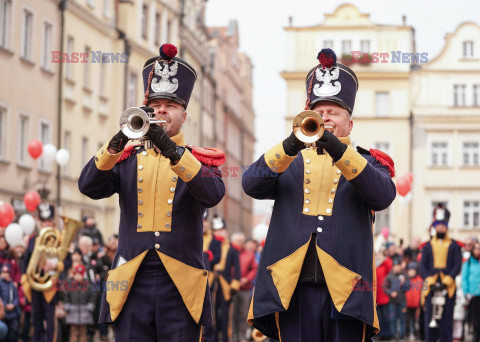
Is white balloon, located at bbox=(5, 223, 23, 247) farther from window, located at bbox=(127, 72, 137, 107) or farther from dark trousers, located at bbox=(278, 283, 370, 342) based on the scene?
window, located at bbox=(127, 72, 137, 107)

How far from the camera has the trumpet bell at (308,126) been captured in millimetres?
6039

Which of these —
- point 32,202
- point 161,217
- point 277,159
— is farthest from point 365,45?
point 277,159

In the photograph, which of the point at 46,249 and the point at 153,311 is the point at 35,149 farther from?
→ the point at 153,311

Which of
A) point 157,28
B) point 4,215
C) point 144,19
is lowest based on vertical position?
point 4,215

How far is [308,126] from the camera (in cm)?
609

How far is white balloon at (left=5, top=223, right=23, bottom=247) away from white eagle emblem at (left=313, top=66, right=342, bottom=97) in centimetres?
1334

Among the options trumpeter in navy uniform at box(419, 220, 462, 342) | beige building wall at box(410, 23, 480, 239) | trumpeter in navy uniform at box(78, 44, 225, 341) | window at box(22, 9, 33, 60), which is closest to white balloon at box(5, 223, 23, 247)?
trumpeter in navy uniform at box(419, 220, 462, 342)

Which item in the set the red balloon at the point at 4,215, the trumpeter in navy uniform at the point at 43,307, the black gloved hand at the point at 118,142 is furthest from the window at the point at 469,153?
the black gloved hand at the point at 118,142

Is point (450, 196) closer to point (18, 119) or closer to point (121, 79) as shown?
Result: point (121, 79)

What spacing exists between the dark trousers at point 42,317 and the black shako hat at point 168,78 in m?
10.6

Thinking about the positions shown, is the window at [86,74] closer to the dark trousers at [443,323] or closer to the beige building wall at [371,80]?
the beige building wall at [371,80]

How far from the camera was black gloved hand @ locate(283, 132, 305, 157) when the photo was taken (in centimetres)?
622

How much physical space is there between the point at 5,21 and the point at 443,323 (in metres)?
18.3

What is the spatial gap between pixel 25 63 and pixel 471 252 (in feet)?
52.3
